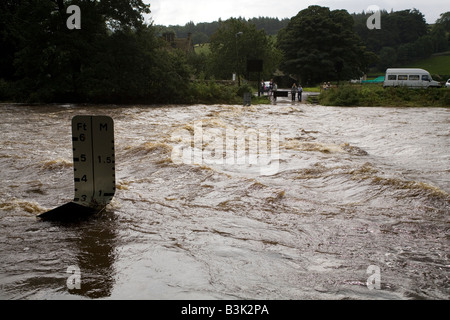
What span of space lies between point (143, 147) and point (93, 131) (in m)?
6.80

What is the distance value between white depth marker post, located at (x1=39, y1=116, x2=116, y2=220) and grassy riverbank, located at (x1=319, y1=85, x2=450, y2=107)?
35.2m

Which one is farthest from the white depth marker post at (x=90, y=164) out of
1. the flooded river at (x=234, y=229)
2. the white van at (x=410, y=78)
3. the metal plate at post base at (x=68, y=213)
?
the white van at (x=410, y=78)

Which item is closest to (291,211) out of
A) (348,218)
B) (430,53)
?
(348,218)

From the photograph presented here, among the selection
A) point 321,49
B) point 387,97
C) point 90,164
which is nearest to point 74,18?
point 387,97

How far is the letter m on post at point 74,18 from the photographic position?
34.4 meters

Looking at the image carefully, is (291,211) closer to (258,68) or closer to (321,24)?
(258,68)

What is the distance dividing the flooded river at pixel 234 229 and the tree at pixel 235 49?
55.9 meters

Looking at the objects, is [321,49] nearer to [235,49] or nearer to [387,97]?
[235,49]

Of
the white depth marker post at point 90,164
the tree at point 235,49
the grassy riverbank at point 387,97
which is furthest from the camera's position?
the tree at point 235,49

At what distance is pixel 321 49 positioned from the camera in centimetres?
7388

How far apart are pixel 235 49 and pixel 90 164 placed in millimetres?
62497

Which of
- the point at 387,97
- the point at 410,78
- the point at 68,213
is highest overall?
the point at 410,78

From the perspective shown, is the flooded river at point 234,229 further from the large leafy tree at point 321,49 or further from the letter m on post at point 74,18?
the large leafy tree at point 321,49

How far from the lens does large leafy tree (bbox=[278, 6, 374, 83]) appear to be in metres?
72.0
